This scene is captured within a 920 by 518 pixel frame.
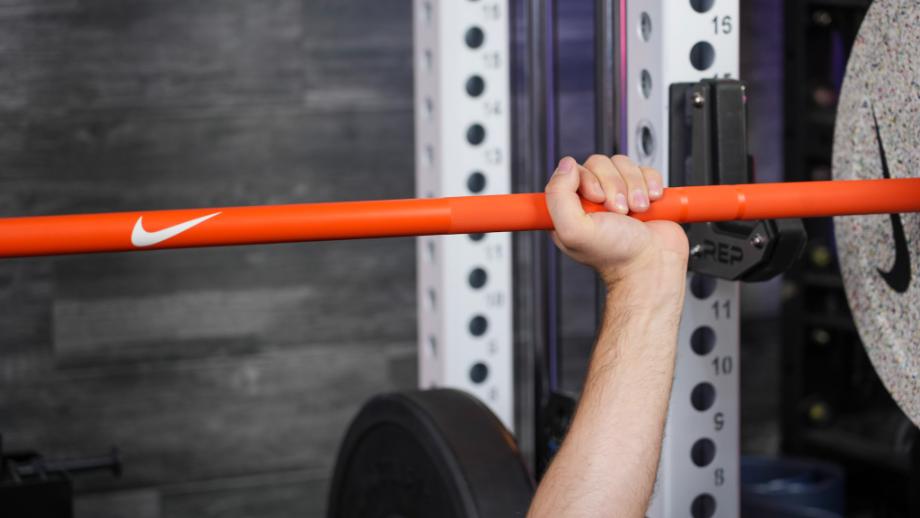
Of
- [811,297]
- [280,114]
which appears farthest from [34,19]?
[811,297]

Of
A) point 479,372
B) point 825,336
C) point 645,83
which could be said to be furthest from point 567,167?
point 825,336

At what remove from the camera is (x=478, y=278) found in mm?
1675

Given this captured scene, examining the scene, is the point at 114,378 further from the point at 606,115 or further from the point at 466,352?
the point at 606,115

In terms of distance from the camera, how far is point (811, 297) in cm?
277

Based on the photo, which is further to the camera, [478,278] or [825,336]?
[825,336]

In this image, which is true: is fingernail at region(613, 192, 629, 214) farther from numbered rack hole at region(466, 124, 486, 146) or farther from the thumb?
numbered rack hole at region(466, 124, 486, 146)

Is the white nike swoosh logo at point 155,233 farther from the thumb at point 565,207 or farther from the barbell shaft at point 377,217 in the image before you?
the thumb at point 565,207

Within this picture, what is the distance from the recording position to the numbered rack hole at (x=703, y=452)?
1.19 metres

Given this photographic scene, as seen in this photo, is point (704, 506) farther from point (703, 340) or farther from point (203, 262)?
point (203, 262)

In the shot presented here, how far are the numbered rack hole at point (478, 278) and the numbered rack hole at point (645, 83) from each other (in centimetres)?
59

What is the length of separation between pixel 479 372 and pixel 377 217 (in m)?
0.89

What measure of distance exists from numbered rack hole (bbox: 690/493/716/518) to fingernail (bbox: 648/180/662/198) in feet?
1.49

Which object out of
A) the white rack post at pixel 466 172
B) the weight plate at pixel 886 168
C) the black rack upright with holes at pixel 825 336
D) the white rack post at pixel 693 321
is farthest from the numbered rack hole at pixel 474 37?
the black rack upright with holes at pixel 825 336

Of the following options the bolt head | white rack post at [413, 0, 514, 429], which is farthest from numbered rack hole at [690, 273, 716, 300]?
white rack post at [413, 0, 514, 429]
